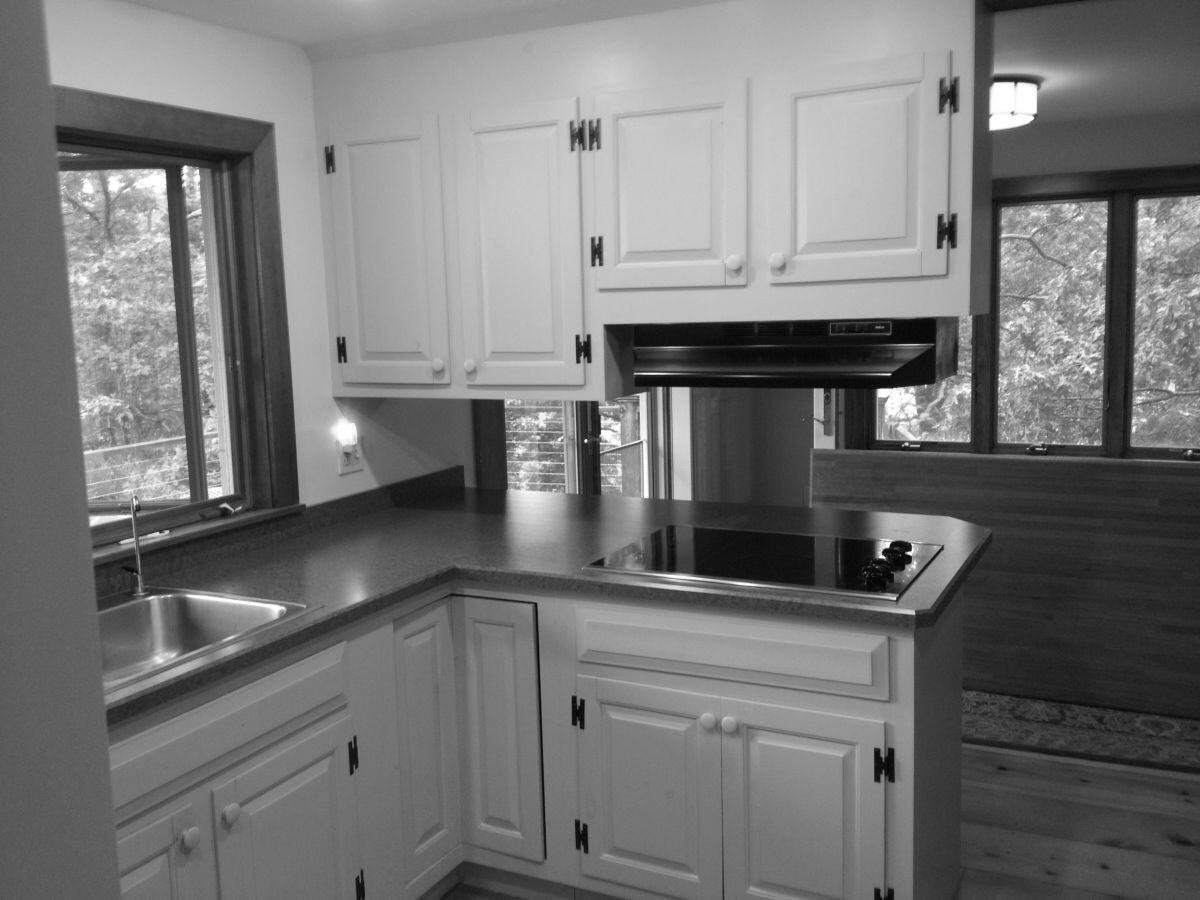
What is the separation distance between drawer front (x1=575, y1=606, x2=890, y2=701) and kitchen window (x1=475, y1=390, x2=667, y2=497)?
1.48 meters

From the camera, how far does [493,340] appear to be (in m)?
3.03

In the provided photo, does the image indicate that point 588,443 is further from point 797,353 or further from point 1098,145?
point 1098,145

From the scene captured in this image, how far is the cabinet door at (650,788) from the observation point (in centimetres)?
247

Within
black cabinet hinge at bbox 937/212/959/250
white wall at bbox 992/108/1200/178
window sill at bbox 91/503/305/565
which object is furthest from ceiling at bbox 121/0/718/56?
white wall at bbox 992/108/1200/178

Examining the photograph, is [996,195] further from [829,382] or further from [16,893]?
[16,893]

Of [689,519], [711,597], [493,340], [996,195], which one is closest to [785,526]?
Answer: [689,519]

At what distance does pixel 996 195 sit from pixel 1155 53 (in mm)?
1288

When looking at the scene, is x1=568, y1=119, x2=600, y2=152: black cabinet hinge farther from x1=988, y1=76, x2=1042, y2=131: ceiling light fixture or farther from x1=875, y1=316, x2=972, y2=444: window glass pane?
x1=875, y1=316, x2=972, y2=444: window glass pane

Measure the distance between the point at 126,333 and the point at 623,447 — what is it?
274cm

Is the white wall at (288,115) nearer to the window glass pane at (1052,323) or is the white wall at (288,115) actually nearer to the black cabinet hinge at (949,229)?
the black cabinet hinge at (949,229)

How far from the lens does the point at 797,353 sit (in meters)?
2.77

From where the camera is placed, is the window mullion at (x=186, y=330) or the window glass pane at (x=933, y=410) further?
the window glass pane at (x=933, y=410)

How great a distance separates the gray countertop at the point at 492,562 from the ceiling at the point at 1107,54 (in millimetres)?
1466

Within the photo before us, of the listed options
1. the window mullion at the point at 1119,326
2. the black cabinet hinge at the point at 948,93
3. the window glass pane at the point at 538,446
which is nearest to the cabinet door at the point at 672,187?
the black cabinet hinge at the point at 948,93
